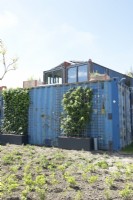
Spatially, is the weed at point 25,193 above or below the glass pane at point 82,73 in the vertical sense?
below

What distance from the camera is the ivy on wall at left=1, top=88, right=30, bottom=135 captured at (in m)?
13.6

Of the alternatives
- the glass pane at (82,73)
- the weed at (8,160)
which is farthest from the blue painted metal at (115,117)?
the glass pane at (82,73)

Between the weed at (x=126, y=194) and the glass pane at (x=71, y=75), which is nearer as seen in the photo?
the weed at (x=126, y=194)

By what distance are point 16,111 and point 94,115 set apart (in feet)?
14.5

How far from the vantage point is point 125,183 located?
227 inches

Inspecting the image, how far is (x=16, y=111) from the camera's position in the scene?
13.9 metres

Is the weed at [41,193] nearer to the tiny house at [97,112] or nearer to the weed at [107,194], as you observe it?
the weed at [107,194]

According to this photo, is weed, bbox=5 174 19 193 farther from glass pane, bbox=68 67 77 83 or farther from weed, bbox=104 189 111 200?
glass pane, bbox=68 67 77 83

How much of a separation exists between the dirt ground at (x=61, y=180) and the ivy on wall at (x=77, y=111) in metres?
3.13

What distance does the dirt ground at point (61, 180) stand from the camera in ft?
16.1

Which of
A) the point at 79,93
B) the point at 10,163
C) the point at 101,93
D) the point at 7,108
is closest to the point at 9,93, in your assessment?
the point at 7,108

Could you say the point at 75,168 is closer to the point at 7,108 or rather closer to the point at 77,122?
the point at 77,122

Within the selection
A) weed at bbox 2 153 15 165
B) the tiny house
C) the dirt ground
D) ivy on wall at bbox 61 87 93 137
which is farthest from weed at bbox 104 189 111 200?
ivy on wall at bbox 61 87 93 137

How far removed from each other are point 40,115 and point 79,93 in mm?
2517
